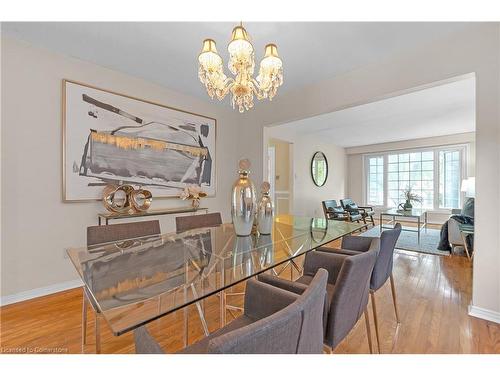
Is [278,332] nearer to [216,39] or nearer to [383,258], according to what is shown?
[383,258]

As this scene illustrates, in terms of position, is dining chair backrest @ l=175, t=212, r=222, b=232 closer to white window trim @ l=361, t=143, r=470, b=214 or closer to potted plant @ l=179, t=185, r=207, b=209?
potted plant @ l=179, t=185, r=207, b=209

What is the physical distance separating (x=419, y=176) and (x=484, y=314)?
5862mm

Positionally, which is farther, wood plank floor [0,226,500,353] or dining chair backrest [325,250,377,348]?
wood plank floor [0,226,500,353]

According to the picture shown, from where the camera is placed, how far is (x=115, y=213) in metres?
2.51

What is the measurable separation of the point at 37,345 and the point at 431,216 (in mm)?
8039

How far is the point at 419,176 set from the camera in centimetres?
673

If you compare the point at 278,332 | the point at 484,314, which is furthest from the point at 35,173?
A: the point at 484,314

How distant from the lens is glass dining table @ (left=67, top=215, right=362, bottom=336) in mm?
835

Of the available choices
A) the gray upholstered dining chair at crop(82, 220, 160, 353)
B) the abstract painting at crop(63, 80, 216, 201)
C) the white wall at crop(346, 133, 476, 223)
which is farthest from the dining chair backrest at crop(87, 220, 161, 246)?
the white wall at crop(346, 133, 476, 223)

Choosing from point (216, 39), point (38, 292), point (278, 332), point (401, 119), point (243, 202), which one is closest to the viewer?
point (278, 332)

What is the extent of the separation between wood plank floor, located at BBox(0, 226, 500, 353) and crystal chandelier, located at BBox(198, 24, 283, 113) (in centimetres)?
179

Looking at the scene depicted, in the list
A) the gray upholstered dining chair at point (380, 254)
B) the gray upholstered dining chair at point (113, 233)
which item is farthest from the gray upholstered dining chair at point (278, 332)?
the gray upholstered dining chair at point (113, 233)

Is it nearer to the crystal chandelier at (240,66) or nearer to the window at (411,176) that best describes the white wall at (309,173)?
the window at (411,176)
